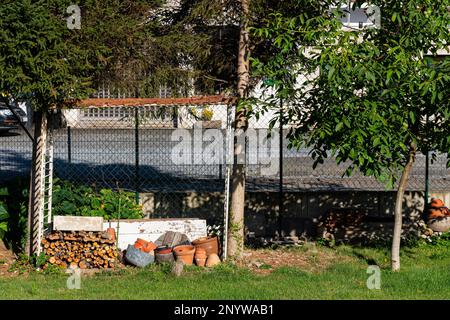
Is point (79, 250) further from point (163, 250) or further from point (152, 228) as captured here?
point (152, 228)

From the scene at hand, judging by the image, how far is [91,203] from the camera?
1076 cm

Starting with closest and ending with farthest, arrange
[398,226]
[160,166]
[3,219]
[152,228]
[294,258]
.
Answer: [398,226] → [294,258] → [152,228] → [3,219] → [160,166]

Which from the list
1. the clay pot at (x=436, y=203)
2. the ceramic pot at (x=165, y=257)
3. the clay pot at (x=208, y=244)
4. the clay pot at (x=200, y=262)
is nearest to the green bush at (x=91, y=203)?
the ceramic pot at (x=165, y=257)

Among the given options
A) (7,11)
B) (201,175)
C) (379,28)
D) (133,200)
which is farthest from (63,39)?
(201,175)

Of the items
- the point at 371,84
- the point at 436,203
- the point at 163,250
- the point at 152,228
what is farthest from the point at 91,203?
the point at 436,203

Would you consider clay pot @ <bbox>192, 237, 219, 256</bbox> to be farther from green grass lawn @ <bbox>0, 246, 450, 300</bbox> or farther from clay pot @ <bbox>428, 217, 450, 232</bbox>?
clay pot @ <bbox>428, 217, 450, 232</bbox>

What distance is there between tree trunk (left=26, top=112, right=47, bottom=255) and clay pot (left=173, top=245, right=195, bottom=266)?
1826mm

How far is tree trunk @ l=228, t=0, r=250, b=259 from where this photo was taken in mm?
10016

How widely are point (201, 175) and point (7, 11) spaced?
6534 mm

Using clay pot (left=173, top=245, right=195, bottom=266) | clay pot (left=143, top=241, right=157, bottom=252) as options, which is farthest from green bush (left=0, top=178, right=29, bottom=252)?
clay pot (left=173, top=245, right=195, bottom=266)

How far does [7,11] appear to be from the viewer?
853cm

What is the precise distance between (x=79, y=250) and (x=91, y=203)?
1222 mm

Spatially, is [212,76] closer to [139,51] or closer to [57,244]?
[139,51]

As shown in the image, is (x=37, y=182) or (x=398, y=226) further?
(x=37, y=182)
